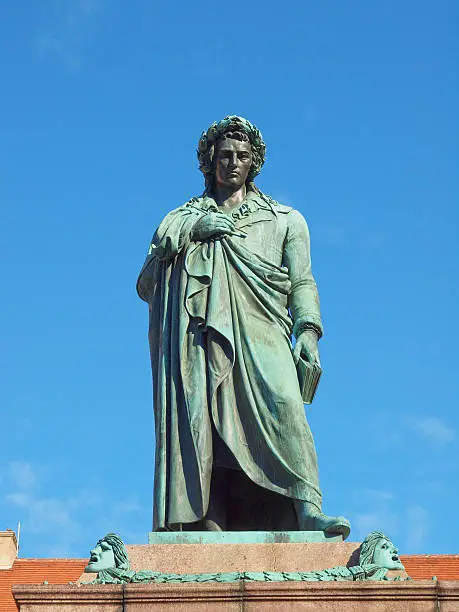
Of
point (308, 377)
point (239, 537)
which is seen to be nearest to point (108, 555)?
point (239, 537)

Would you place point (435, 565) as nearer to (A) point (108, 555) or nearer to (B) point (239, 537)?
(B) point (239, 537)

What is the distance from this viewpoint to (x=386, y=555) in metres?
13.5

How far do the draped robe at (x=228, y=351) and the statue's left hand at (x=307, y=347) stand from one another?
107mm

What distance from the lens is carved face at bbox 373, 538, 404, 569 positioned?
44.0 feet

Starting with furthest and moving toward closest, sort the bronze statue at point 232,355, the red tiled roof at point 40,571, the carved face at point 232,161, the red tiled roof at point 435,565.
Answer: the red tiled roof at point 40,571 → the red tiled roof at point 435,565 → the carved face at point 232,161 → the bronze statue at point 232,355

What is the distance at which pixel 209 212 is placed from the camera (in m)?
16.4

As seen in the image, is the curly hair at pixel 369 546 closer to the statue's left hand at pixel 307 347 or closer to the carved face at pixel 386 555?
the carved face at pixel 386 555

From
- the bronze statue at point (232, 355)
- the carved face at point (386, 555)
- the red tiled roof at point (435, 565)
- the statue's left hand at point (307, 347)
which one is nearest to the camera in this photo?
the carved face at point (386, 555)

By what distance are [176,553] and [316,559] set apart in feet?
4.27

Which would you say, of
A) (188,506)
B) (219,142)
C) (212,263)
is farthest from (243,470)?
(219,142)

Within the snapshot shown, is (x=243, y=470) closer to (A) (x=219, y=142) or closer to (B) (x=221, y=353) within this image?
(B) (x=221, y=353)

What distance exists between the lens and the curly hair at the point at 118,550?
44.9ft

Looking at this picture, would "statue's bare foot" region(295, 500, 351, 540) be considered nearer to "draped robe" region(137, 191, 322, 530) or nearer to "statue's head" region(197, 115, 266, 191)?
"draped robe" region(137, 191, 322, 530)

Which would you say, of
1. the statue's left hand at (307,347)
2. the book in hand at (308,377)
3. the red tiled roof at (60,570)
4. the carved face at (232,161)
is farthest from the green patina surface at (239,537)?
the red tiled roof at (60,570)
